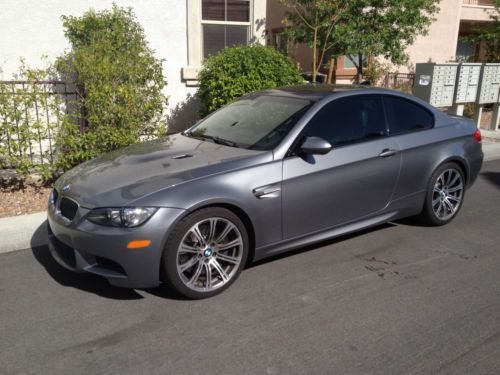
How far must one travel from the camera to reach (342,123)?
4574 mm

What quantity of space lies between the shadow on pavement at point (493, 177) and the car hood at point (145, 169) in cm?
497

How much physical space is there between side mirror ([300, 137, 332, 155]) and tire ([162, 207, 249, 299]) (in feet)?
2.74

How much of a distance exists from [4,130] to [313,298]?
4.50m

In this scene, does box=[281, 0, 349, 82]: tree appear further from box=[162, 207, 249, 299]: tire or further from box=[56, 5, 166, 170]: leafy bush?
box=[162, 207, 249, 299]: tire

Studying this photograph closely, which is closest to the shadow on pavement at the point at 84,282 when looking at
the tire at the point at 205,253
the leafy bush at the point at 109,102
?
the tire at the point at 205,253

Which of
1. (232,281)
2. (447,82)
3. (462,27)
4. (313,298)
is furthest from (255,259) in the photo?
Answer: (462,27)

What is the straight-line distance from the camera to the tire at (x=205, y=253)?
3588mm

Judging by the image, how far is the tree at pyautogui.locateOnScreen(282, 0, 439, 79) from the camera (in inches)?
358

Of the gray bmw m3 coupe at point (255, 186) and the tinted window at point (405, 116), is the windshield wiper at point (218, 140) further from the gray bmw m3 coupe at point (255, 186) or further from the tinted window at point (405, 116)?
the tinted window at point (405, 116)

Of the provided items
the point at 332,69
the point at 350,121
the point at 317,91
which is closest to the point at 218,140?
the point at 317,91

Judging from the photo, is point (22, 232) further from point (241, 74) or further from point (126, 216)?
point (241, 74)

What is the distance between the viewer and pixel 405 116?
5078 millimetres

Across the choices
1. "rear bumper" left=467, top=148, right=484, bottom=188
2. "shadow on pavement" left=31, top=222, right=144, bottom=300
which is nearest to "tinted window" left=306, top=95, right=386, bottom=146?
"rear bumper" left=467, top=148, right=484, bottom=188

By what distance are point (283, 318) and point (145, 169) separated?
1.61 meters
